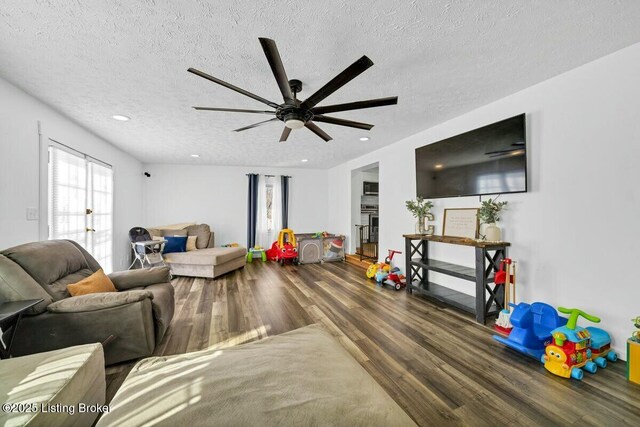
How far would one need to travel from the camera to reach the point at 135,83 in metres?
2.18

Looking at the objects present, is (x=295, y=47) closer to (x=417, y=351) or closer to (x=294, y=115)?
(x=294, y=115)

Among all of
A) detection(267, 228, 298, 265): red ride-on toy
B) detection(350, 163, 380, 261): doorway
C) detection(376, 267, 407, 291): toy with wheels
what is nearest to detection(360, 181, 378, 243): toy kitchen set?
detection(350, 163, 380, 261): doorway

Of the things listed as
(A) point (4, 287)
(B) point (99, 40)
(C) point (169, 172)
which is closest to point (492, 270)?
(B) point (99, 40)

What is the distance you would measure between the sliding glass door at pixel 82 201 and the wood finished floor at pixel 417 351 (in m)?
1.59

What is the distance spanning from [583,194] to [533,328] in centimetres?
125

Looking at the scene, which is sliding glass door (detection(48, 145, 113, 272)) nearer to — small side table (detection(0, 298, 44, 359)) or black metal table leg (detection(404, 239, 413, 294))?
small side table (detection(0, 298, 44, 359))

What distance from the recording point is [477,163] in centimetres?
278

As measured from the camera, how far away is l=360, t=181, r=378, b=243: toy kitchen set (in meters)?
6.36

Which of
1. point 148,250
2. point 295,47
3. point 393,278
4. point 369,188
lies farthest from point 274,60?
point 369,188

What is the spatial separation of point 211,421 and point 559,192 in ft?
10.2

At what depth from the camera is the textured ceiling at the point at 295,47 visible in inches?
56.1

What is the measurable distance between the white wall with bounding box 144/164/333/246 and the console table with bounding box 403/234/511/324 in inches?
147

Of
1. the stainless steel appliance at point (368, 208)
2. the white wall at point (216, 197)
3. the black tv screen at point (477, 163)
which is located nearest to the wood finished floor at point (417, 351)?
the black tv screen at point (477, 163)

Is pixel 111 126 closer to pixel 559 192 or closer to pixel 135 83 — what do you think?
pixel 135 83
